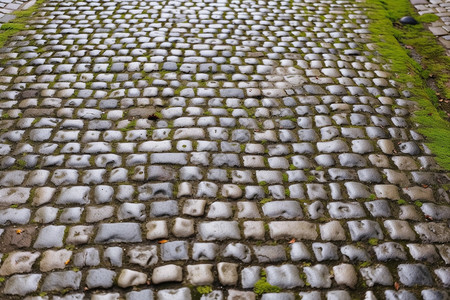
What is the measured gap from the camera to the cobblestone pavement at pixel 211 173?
263cm

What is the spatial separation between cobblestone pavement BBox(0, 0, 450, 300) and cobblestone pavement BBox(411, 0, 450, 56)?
4.42 feet

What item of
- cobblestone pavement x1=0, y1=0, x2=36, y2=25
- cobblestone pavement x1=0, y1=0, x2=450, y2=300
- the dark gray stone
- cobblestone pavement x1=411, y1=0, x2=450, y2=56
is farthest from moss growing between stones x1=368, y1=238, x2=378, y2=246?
cobblestone pavement x1=0, y1=0, x2=36, y2=25

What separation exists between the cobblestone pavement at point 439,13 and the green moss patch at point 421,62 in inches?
4.3

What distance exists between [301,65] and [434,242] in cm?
283

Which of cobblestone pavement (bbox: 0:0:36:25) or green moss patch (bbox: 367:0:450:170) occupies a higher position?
cobblestone pavement (bbox: 0:0:36:25)

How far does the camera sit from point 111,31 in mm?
5871

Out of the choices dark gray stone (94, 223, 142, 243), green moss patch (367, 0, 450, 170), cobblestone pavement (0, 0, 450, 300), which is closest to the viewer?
cobblestone pavement (0, 0, 450, 300)

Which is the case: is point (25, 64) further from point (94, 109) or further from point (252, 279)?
point (252, 279)

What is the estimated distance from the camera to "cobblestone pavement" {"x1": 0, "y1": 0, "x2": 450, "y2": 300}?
2635mm

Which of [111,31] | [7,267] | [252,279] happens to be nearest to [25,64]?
[111,31]

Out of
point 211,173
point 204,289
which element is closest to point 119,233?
point 204,289

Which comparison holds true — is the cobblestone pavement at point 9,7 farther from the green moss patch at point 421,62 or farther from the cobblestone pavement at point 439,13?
the cobblestone pavement at point 439,13

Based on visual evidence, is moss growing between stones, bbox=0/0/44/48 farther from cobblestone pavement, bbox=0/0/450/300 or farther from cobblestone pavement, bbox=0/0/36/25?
cobblestone pavement, bbox=0/0/450/300

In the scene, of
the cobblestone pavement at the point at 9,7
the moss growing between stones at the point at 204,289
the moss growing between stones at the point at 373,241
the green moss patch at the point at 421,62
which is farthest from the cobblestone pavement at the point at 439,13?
the cobblestone pavement at the point at 9,7
